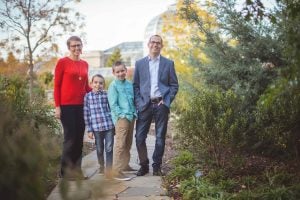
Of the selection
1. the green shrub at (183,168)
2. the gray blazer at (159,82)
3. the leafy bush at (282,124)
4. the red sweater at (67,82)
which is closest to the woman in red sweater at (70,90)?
the red sweater at (67,82)

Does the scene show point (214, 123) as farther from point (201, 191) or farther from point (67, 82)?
point (67, 82)

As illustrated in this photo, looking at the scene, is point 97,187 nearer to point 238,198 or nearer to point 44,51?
point 238,198

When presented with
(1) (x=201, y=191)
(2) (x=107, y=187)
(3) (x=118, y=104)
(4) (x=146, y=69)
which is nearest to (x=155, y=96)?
(4) (x=146, y=69)

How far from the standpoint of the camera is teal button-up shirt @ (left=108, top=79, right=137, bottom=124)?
5.64m

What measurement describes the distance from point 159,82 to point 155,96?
8.1 inches

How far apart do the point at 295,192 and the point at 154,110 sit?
2.27 m

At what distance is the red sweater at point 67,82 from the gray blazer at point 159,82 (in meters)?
0.85

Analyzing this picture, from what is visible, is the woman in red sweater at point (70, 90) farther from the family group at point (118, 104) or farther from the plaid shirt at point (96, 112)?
the plaid shirt at point (96, 112)

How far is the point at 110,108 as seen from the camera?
5.76m

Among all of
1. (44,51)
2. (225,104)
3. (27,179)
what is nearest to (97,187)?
(27,179)

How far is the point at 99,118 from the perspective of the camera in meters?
5.70

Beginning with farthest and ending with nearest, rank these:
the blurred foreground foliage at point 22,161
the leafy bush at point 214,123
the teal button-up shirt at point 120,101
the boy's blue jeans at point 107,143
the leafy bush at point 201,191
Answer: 1. the boy's blue jeans at point 107,143
2. the teal button-up shirt at point 120,101
3. the leafy bush at point 214,123
4. the leafy bush at point 201,191
5. the blurred foreground foliage at point 22,161

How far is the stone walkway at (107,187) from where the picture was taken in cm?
132

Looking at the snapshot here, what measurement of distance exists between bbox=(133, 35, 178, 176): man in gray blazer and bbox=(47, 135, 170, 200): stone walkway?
38 cm
